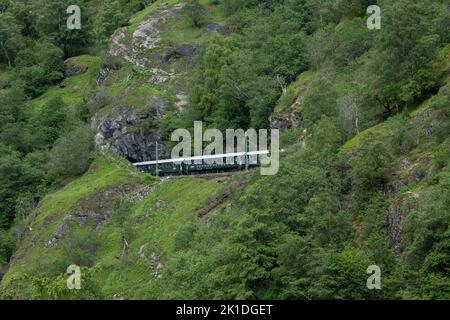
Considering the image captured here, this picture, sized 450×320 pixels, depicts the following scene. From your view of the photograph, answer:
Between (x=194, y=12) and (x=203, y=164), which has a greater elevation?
(x=194, y=12)

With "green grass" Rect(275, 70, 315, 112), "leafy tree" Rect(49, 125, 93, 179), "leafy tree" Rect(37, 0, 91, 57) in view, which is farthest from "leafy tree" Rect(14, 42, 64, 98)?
"green grass" Rect(275, 70, 315, 112)

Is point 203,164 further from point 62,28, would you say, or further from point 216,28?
point 62,28

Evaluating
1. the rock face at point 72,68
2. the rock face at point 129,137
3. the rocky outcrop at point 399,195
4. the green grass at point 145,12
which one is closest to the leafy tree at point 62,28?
the rock face at point 72,68

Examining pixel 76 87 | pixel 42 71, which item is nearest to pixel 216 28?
pixel 76 87

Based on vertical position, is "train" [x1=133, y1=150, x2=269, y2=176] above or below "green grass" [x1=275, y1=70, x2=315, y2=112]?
below

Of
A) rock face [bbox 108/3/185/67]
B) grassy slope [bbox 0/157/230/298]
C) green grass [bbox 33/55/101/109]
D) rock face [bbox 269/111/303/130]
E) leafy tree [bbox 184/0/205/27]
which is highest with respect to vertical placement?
leafy tree [bbox 184/0/205/27]

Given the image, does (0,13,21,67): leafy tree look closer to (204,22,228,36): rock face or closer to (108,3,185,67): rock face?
(108,3,185,67): rock face

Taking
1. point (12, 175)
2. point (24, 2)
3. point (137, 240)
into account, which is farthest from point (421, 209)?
point (24, 2)
